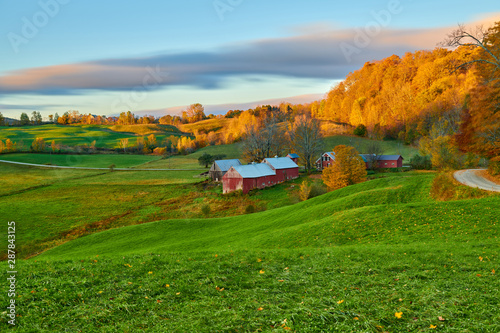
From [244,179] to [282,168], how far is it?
1269 cm

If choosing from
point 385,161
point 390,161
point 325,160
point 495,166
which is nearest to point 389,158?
point 390,161

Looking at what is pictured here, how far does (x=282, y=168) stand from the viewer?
244 ft

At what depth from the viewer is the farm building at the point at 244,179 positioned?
65.4 meters

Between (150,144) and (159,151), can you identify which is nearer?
(159,151)

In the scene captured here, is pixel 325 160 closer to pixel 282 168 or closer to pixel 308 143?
pixel 308 143

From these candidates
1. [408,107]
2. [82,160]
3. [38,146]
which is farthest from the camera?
[408,107]

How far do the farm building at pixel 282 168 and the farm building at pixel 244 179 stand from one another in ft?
14.6

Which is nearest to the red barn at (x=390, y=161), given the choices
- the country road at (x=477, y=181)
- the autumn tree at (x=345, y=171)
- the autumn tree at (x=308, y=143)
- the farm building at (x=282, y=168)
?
the autumn tree at (x=308, y=143)

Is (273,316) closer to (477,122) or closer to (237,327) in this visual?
(237,327)

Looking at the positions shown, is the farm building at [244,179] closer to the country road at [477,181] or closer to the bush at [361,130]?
the country road at [477,181]

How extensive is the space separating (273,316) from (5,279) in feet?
33.6

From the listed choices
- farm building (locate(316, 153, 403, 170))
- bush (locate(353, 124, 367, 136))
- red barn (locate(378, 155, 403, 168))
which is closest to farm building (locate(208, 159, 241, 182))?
farm building (locate(316, 153, 403, 170))

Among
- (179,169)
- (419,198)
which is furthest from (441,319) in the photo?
(179,169)

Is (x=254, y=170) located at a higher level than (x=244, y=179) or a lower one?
higher
